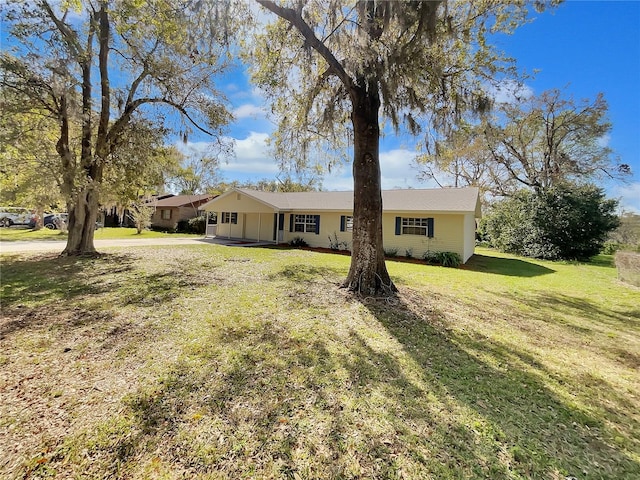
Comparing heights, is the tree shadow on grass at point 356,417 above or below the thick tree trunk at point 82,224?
below

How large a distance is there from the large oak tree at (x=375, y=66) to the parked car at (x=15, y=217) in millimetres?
26172

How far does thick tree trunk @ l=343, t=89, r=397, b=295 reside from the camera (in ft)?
20.9

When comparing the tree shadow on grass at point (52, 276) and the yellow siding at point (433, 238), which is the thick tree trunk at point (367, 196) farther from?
the yellow siding at point (433, 238)

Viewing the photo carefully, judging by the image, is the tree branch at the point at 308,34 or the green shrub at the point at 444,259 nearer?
the tree branch at the point at 308,34

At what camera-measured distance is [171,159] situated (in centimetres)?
1200

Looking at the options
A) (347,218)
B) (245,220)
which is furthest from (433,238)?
(245,220)

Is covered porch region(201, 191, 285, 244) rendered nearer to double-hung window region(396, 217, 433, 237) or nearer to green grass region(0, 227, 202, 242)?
green grass region(0, 227, 202, 242)

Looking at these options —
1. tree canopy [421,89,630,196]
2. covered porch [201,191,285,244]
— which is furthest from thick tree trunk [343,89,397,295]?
tree canopy [421,89,630,196]

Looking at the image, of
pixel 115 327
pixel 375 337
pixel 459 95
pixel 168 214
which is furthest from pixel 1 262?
pixel 168 214

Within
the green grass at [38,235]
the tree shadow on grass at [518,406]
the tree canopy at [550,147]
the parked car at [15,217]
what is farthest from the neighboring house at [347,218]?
the parked car at [15,217]

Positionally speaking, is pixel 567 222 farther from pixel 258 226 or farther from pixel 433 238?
pixel 258 226

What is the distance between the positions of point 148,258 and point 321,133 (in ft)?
25.5

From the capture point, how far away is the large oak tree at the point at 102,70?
669cm

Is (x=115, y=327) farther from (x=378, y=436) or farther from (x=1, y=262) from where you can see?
(x=1, y=262)
